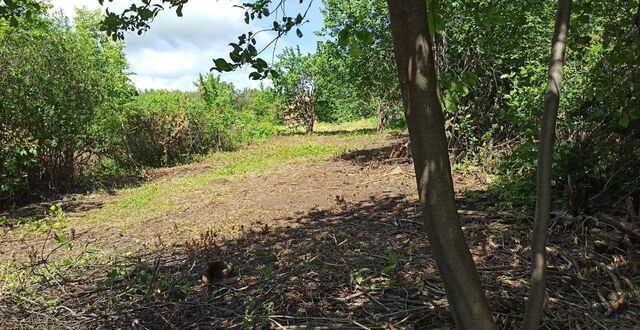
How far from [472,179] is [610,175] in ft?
9.17

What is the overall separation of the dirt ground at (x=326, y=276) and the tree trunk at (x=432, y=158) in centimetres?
88

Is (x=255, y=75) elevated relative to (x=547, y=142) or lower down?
elevated

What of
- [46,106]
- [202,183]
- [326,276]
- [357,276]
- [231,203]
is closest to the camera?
[357,276]

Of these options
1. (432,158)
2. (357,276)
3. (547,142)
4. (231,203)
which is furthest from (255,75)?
(231,203)

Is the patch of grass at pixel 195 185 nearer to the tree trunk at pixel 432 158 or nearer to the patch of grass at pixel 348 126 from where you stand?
the tree trunk at pixel 432 158

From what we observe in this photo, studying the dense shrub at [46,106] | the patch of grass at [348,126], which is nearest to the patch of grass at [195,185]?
the dense shrub at [46,106]

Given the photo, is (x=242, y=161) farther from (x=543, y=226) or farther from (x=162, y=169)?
(x=543, y=226)

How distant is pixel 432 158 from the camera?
5.60 ft

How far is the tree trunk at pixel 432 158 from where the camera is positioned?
1.63m

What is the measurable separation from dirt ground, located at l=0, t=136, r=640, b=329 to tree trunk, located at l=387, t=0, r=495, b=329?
876 millimetres

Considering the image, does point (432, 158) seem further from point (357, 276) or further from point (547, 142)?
point (357, 276)

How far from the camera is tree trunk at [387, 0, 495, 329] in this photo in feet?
5.36

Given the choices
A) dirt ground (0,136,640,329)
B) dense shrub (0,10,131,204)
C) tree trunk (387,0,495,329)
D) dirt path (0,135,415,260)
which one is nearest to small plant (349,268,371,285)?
dirt ground (0,136,640,329)

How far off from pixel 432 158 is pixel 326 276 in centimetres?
202
